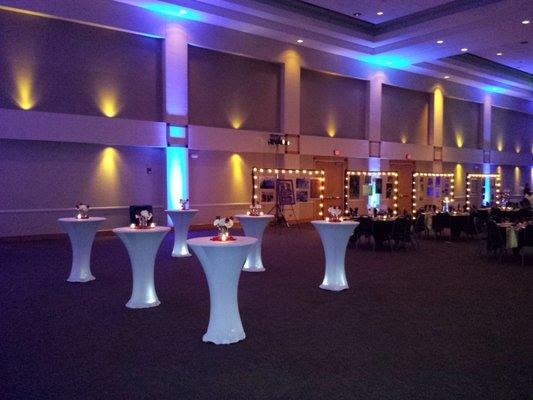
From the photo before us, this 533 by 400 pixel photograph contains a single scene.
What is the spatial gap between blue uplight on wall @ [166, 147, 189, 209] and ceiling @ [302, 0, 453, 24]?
571cm

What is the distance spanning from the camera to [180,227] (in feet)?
31.3

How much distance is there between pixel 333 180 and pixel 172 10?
334 inches

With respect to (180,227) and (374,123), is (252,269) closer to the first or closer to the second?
(180,227)

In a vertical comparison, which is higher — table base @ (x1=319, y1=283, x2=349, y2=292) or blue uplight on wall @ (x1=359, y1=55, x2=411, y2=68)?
blue uplight on wall @ (x1=359, y1=55, x2=411, y2=68)

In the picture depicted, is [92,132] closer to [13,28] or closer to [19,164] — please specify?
[19,164]

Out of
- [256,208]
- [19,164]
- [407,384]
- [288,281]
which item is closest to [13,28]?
[19,164]

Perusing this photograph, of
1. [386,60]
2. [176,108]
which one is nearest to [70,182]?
[176,108]

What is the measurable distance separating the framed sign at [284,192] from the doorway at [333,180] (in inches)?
115

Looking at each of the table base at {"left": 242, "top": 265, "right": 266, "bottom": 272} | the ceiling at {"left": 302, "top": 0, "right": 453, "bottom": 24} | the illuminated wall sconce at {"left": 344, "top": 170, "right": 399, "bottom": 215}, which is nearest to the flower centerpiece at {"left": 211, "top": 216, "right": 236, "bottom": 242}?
the table base at {"left": 242, "top": 265, "right": 266, "bottom": 272}

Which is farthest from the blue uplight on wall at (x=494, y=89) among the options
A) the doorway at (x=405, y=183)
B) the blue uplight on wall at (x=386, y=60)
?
the blue uplight on wall at (x=386, y=60)

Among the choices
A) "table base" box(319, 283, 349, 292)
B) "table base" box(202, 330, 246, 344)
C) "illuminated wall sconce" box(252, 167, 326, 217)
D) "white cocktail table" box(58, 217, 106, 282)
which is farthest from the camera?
"illuminated wall sconce" box(252, 167, 326, 217)

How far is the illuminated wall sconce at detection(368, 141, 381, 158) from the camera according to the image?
18.1 metres

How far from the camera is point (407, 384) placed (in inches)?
143

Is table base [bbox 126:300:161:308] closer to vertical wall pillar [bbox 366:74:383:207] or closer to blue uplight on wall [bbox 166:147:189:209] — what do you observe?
blue uplight on wall [bbox 166:147:189:209]
